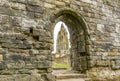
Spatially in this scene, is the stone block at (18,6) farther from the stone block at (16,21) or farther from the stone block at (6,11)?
the stone block at (16,21)

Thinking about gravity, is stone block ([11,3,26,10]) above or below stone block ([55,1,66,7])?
below

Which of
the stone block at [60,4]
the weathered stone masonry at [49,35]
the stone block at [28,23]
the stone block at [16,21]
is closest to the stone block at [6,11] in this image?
the weathered stone masonry at [49,35]

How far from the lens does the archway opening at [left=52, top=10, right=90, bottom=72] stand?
22.2ft

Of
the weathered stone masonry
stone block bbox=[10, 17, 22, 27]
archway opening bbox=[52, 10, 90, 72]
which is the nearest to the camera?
the weathered stone masonry

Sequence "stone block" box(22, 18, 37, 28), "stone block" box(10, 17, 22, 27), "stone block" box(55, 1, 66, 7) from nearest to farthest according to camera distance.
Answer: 1. "stone block" box(10, 17, 22, 27)
2. "stone block" box(22, 18, 37, 28)
3. "stone block" box(55, 1, 66, 7)

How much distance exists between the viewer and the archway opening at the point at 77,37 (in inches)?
267

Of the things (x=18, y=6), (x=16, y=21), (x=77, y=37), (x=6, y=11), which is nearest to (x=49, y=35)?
(x=16, y=21)

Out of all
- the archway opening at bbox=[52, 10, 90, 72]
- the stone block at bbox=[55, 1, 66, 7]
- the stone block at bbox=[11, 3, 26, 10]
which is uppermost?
the stone block at bbox=[55, 1, 66, 7]

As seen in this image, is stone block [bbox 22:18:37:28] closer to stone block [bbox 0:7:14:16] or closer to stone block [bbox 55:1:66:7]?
stone block [bbox 0:7:14:16]

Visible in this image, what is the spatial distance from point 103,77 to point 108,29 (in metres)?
1.78

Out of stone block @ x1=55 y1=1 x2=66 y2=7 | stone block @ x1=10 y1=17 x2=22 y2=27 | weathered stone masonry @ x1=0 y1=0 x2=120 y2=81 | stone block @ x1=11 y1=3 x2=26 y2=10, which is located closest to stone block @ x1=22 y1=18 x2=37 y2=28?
weathered stone masonry @ x1=0 y1=0 x2=120 y2=81

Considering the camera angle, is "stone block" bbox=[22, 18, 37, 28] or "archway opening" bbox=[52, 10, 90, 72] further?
"archway opening" bbox=[52, 10, 90, 72]

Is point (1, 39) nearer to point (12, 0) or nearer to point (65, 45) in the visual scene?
point (12, 0)

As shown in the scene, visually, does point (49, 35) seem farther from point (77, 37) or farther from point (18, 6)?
point (77, 37)
